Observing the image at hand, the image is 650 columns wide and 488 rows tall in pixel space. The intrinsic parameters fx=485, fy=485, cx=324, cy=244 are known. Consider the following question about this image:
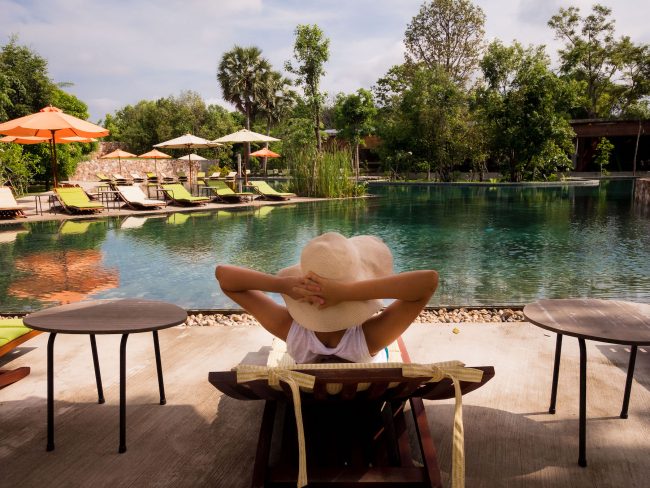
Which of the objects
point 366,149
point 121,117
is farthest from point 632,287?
point 121,117

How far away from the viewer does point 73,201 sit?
11680 mm

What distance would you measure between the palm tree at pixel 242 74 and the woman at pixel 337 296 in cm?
3348

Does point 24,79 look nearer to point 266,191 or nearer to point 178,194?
point 178,194

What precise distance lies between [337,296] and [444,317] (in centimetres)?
258

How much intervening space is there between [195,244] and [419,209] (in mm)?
6980

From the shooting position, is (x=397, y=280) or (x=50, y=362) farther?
(x=50, y=362)

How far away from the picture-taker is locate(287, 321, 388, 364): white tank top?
1527mm

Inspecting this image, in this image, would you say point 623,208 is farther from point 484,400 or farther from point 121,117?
point 121,117

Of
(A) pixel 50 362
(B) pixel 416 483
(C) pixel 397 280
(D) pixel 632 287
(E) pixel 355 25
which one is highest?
(E) pixel 355 25

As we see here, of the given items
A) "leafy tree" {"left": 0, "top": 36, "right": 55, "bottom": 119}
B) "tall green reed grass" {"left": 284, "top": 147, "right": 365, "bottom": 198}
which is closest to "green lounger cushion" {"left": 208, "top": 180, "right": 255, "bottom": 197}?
"tall green reed grass" {"left": 284, "top": 147, "right": 365, "bottom": 198}

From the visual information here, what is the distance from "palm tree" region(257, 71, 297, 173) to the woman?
3317 centimetres

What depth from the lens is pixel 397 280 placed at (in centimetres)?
138

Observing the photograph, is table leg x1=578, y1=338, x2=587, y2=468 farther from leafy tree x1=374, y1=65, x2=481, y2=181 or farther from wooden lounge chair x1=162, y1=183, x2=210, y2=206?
leafy tree x1=374, y1=65, x2=481, y2=181

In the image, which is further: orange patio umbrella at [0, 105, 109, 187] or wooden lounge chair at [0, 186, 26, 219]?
wooden lounge chair at [0, 186, 26, 219]
